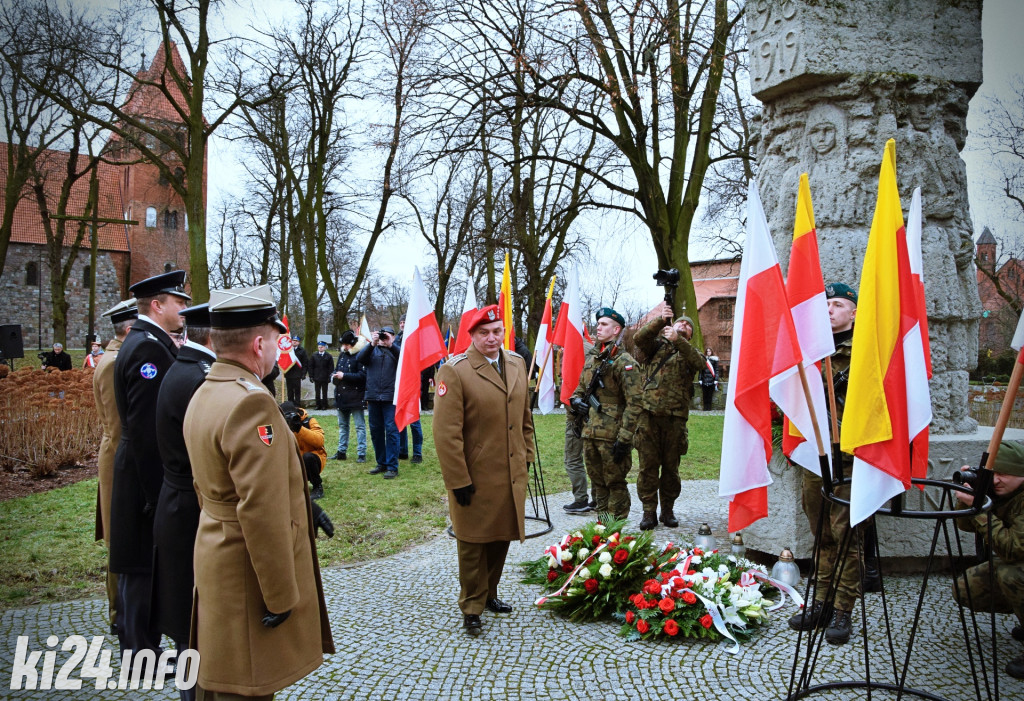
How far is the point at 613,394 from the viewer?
707 centimetres

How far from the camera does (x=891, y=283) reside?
2994 millimetres

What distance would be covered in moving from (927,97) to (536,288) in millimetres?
16952

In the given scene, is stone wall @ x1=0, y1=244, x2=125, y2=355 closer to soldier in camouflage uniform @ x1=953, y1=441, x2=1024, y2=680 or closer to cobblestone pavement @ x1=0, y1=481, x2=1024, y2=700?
cobblestone pavement @ x1=0, y1=481, x2=1024, y2=700

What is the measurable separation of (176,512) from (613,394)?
4.68m

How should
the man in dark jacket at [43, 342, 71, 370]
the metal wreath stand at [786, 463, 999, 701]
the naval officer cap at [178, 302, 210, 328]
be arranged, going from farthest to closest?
the man in dark jacket at [43, 342, 71, 370], the naval officer cap at [178, 302, 210, 328], the metal wreath stand at [786, 463, 999, 701]

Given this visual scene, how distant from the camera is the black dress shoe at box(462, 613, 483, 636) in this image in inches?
175

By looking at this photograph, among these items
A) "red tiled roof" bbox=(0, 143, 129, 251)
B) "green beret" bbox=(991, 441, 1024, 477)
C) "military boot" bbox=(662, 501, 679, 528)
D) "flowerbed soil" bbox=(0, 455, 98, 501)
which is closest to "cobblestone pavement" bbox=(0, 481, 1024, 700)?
"green beret" bbox=(991, 441, 1024, 477)

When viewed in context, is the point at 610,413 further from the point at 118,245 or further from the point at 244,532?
the point at 118,245

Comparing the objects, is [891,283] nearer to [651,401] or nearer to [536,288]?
[651,401]

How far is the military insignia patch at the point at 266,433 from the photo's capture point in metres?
2.50

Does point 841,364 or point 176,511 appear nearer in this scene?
point 176,511

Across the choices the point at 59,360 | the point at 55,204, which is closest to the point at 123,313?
the point at 59,360

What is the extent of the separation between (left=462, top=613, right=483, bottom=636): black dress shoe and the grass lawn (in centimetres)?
203

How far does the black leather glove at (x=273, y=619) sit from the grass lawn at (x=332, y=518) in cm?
364
